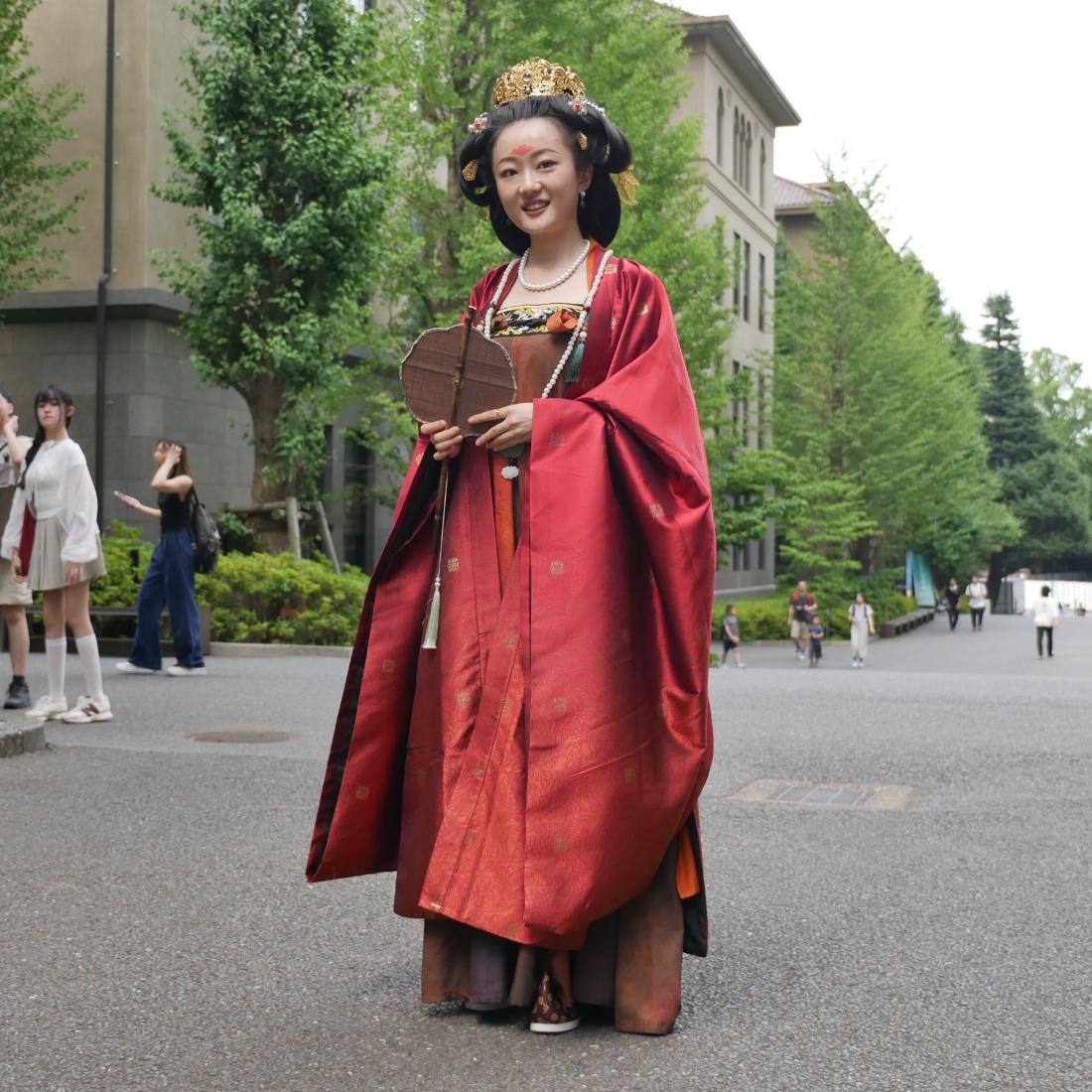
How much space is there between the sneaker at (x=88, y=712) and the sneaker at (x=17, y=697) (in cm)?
33

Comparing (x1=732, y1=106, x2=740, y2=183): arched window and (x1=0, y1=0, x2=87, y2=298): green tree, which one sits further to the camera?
(x1=732, y1=106, x2=740, y2=183): arched window

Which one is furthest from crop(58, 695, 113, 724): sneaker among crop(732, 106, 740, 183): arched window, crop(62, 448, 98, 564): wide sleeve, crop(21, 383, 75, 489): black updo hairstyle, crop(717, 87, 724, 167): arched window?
crop(732, 106, 740, 183): arched window

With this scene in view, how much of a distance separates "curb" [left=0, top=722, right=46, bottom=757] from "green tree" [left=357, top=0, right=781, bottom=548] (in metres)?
13.4

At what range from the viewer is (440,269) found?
76.4 feet

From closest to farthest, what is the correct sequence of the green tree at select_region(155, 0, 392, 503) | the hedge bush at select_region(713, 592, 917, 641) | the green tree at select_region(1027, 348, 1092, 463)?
1. the green tree at select_region(155, 0, 392, 503)
2. the hedge bush at select_region(713, 592, 917, 641)
3. the green tree at select_region(1027, 348, 1092, 463)

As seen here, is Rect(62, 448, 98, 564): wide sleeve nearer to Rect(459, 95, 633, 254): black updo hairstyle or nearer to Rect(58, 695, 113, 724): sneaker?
Rect(58, 695, 113, 724): sneaker

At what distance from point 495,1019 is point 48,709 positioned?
234 inches

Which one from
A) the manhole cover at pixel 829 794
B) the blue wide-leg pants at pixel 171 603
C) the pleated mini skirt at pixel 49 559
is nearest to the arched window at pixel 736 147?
the blue wide-leg pants at pixel 171 603

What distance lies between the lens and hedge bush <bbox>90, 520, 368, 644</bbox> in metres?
16.1

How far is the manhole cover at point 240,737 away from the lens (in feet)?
27.9

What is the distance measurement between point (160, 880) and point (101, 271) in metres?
19.0

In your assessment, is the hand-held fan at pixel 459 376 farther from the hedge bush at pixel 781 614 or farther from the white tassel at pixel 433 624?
the hedge bush at pixel 781 614

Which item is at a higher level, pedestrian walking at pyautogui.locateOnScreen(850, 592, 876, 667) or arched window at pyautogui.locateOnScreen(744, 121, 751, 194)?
arched window at pyautogui.locateOnScreen(744, 121, 751, 194)

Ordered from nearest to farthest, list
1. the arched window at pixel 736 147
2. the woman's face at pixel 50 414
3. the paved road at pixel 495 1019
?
1. the paved road at pixel 495 1019
2. the woman's face at pixel 50 414
3. the arched window at pixel 736 147
